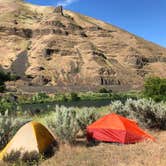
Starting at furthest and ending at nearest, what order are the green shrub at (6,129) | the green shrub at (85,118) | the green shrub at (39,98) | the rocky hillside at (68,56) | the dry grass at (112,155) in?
the rocky hillside at (68,56), the green shrub at (39,98), the green shrub at (85,118), the green shrub at (6,129), the dry grass at (112,155)

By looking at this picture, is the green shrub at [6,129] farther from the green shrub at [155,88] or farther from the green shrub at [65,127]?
the green shrub at [155,88]

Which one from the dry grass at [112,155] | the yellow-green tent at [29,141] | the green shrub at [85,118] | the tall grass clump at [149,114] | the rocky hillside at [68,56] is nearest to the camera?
the dry grass at [112,155]

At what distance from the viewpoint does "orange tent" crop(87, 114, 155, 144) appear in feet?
44.2

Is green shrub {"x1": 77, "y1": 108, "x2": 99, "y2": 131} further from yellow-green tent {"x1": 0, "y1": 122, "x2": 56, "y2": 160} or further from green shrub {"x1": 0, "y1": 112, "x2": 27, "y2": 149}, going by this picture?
yellow-green tent {"x1": 0, "y1": 122, "x2": 56, "y2": 160}

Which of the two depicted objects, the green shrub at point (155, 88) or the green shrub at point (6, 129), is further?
the green shrub at point (155, 88)

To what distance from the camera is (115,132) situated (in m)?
13.6

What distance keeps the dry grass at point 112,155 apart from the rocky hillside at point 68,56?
10314 centimetres

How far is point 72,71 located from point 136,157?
136084 mm

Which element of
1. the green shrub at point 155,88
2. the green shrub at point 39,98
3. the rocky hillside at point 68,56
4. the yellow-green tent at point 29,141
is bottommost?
the green shrub at point 39,98

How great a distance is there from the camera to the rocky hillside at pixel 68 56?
13975cm

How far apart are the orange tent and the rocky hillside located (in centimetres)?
10152

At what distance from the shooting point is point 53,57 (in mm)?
154125

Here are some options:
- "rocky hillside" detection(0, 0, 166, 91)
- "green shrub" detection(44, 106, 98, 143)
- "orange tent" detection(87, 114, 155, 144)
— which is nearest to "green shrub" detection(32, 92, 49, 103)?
"rocky hillside" detection(0, 0, 166, 91)

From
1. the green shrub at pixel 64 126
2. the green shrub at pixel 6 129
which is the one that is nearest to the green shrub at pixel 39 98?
the green shrub at pixel 64 126
